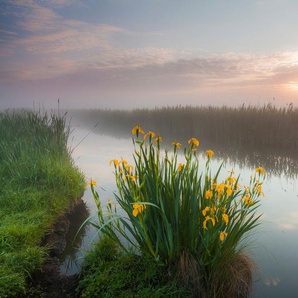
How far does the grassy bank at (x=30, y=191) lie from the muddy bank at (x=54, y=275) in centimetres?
9

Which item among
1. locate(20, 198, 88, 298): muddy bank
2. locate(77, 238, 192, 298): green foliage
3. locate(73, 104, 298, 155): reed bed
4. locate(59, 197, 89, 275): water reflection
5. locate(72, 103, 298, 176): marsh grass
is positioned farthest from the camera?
locate(73, 104, 298, 155): reed bed

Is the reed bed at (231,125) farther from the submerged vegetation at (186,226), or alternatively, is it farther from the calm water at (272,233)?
the submerged vegetation at (186,226)

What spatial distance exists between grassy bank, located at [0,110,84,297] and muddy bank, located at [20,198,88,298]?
3.5 inches

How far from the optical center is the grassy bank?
3.67 metres

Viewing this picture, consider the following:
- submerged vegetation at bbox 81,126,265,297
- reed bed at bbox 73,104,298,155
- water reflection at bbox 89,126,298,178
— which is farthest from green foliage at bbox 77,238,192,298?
reed bed at bbox 73,104,298,155

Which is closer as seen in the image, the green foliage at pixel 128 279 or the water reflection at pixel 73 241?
the green foliage at pixel 128 279

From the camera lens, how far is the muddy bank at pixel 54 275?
3.39m

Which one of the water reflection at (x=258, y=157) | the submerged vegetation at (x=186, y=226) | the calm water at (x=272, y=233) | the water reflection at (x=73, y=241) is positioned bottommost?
the water reflection at (x=73, y=241)

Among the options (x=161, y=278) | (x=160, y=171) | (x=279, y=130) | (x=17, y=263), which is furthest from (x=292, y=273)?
(x=279, y=130)

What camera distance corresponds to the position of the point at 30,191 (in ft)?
19.0

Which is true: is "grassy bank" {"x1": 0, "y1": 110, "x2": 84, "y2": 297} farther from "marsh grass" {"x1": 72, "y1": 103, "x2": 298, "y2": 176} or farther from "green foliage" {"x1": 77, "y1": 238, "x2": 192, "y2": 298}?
"marsh grass" {"x1": 72, "y1": 103, "x2": 298, "y2": 176}

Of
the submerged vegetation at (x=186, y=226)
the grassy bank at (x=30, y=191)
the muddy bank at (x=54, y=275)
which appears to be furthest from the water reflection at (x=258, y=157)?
the submerged vegetation at (x=186, y=226)

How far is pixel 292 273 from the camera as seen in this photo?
13.1 ft

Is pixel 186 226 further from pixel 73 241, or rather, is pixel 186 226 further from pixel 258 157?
pixel 258 157
